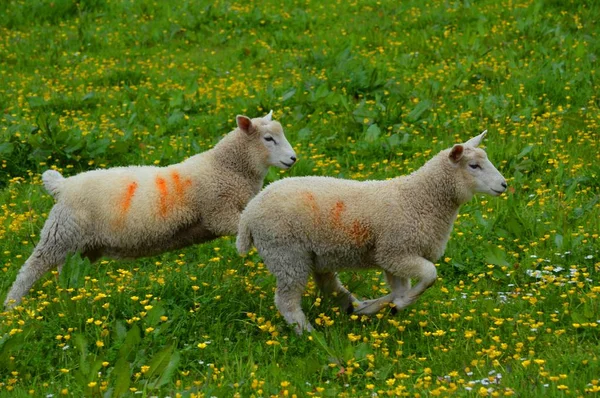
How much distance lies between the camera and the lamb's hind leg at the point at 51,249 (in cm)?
740

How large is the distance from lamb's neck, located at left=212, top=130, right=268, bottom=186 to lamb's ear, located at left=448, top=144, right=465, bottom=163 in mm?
1893

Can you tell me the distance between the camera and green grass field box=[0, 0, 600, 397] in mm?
5801

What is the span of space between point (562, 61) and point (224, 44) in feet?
17.5

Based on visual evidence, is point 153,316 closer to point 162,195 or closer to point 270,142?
point 162,195

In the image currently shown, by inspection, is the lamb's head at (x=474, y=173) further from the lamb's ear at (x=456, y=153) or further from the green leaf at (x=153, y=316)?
the green leaf at (x=153, y=316)

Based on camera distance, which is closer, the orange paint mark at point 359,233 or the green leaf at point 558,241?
the orange paint mark at point 359,233

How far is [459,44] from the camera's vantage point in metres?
13.1

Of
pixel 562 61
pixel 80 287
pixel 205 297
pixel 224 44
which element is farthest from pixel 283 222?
pixel 224 44

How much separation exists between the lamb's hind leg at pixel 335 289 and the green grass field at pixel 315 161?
13 cm

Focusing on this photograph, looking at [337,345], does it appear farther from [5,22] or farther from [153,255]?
[5,22]

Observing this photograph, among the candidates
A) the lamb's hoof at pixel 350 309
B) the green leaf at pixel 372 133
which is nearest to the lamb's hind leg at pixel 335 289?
the lamb's hoof at pixel 350 309

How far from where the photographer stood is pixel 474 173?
6891mm

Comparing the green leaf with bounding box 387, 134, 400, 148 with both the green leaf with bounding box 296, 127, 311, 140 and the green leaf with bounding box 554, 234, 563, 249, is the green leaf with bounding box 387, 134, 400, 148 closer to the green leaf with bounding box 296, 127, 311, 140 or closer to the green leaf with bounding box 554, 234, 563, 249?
the green leaf with bounding box 296, 127, 311, 140

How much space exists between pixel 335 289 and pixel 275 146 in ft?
5.30
